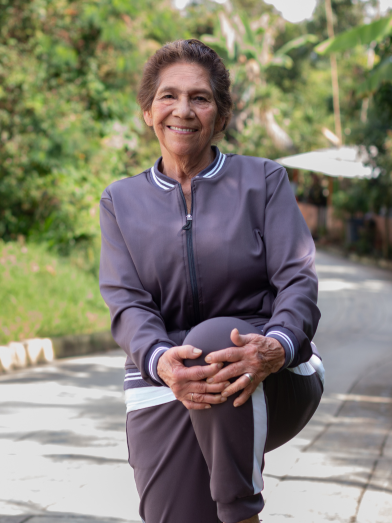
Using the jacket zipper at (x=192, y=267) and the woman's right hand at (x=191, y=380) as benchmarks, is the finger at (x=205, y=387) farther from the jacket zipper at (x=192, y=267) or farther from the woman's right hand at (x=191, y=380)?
the jacket zipper at (x=192, y=267)

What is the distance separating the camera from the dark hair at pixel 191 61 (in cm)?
221

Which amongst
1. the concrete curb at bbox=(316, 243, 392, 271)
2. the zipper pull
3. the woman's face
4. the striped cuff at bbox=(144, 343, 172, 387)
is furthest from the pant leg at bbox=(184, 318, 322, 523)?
the concrete curb at bbox=(316, 243, 392, 271)

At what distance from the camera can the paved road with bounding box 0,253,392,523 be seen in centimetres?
323

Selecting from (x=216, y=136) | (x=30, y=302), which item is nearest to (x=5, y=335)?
(x=30, y=302)

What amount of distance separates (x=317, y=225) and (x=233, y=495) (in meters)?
24.3

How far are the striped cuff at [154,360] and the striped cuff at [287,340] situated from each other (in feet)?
0.99

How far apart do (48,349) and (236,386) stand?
19.1 feet

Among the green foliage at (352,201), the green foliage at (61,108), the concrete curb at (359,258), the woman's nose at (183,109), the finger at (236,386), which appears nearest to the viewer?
the finger at (236,386)

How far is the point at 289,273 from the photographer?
2.03 m

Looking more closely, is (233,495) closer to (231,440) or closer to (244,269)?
(231,440)

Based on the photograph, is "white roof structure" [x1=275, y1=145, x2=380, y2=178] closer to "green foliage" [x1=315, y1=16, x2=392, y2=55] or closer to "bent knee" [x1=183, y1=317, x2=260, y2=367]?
"green foliage" [x1=315, y1=16, x2=392, y2=55]

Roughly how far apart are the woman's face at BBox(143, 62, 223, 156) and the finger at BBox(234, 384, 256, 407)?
0.88 metres

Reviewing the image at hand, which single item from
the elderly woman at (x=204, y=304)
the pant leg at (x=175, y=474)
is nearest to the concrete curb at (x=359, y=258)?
the elderly woman at (x=204, y=304)

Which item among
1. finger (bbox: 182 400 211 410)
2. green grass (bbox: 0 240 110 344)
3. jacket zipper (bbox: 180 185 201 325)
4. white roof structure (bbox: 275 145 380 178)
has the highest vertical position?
jacket zipper (bbox: 180 185 201 325)
